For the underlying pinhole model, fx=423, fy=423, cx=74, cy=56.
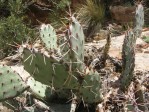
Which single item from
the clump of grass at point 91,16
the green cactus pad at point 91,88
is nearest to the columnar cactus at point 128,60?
the green cactus pad at point 91,88

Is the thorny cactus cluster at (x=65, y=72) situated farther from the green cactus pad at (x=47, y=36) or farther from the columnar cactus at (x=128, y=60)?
the green cactus pad at (x=47, y=36)

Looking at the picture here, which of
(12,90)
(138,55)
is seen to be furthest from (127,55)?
(138,55)

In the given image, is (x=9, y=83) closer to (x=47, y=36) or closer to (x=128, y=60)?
(x=47, y=36)

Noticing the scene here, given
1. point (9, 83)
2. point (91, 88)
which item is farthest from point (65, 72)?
point (9, 83)

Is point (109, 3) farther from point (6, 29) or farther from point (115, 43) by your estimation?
point (115, 43)

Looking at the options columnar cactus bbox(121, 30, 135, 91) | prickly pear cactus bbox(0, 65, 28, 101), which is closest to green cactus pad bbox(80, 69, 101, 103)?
columnar cactus bbox(121, 30, 135, 91)

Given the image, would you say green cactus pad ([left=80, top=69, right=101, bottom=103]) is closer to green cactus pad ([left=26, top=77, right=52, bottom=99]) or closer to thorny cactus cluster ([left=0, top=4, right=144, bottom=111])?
thorny cactus cluster ([left=0, top=4, right=144, bottom=111])

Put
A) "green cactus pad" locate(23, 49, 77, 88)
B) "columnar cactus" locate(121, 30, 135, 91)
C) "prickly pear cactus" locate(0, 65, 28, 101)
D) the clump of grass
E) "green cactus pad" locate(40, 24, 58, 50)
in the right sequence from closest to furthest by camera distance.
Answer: "prickly pear cactus" locate(0, 65, 28, 101)
"green cactus pad" locate(23, 49, 77, 88)
"columnar cactus" locate(121, 30, 135, 91)
"green cactus pad" locate(40, 24, 58, 50)
the clump of grass
